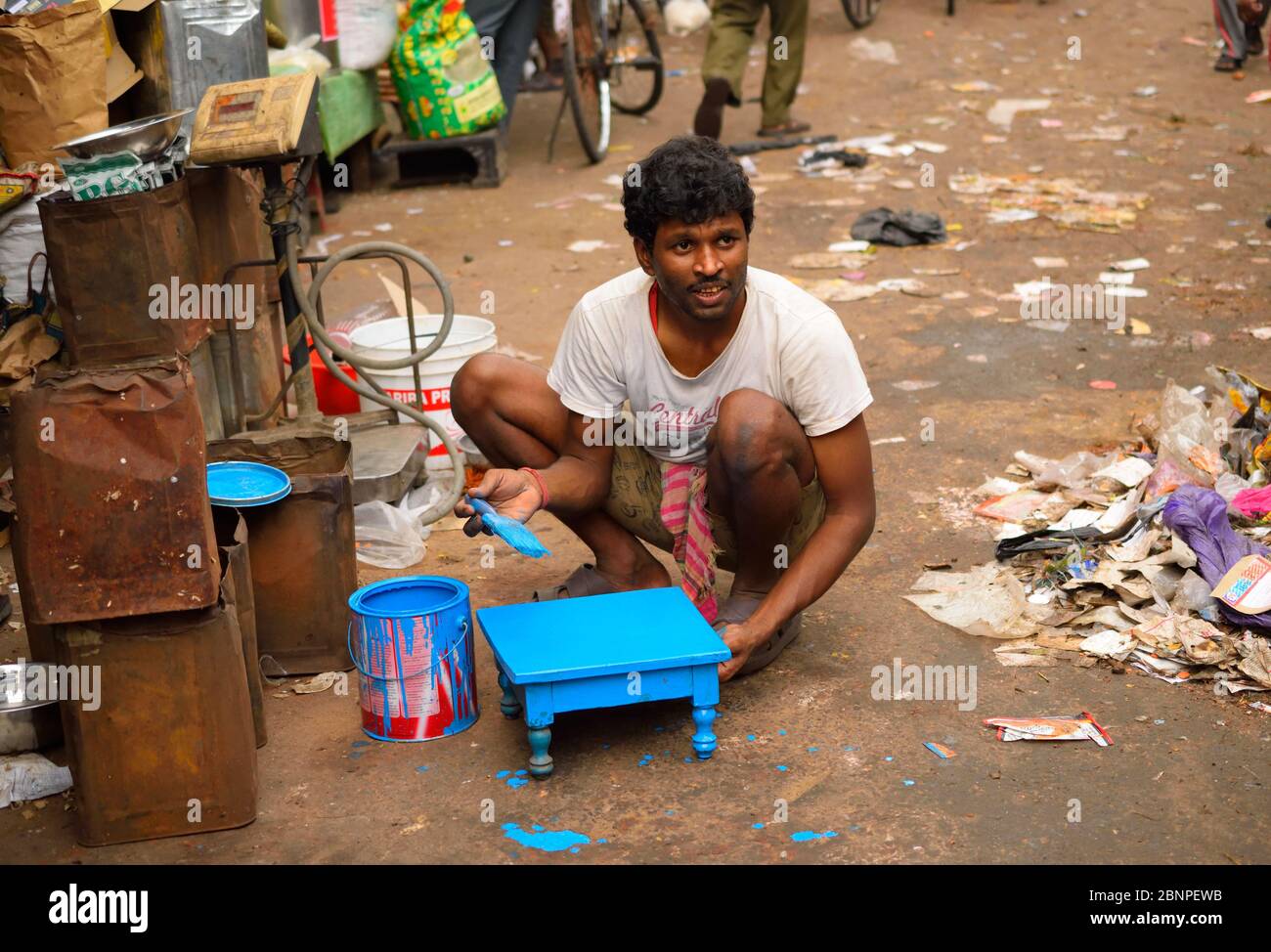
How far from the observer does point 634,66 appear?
7977 millimetres

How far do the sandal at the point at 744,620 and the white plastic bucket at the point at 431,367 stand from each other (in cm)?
140

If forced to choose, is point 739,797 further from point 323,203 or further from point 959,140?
point 959,140

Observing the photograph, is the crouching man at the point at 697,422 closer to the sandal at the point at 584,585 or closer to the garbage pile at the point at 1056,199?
the sandal at the point at 584,585

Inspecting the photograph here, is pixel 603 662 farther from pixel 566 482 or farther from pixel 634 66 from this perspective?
pixel 634 66

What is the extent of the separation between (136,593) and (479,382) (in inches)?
40.0

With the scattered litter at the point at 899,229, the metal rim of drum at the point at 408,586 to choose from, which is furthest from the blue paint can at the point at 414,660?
the scattered litter at the point at 899,229

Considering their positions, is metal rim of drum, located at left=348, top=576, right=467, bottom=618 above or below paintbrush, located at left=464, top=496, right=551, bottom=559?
below

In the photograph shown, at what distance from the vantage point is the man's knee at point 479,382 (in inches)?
119

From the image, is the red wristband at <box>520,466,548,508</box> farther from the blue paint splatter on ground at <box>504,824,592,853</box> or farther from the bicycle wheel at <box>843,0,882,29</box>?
the bicycle wheel at <box>843,0,882,29</box>

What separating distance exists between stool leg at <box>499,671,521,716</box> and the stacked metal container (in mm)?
521

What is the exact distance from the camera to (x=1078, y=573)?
124 inches

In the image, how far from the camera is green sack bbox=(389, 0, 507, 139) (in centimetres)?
683

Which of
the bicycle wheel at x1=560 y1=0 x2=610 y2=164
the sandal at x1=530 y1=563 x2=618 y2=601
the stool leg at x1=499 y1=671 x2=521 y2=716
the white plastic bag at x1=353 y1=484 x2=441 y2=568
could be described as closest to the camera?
the stool leg at x1=499 y1=671 x2=521 y2=716

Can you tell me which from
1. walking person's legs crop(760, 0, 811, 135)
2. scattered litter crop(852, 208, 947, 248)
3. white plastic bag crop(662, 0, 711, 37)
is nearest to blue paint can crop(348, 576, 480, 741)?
scattered litter crop(852, 208, 947, 248)
